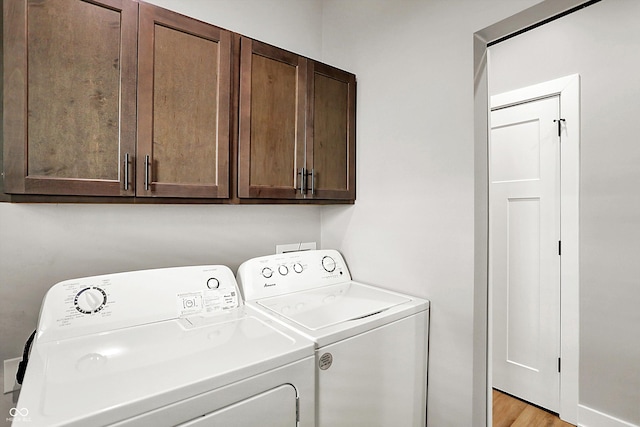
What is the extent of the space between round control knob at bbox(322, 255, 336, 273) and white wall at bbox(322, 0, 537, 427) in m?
0.13

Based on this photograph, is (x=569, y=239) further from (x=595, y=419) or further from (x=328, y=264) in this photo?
(x=328, y=264)

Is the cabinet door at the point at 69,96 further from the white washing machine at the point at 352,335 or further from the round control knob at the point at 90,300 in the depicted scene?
the white washing machine at the point at 352,335

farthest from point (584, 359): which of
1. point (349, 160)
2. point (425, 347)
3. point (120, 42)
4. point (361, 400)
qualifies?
point (120, 42)

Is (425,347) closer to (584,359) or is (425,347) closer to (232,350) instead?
(232,350)

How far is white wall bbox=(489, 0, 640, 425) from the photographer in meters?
1.87

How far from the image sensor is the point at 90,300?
118cm

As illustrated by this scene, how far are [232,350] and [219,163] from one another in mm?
745

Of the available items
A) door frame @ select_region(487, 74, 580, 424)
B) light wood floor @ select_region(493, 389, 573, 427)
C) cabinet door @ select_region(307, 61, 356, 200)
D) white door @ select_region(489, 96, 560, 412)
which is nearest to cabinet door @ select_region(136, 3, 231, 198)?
cabinet door @ select_region(307, 61, 356, 200)

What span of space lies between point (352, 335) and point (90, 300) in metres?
0.95

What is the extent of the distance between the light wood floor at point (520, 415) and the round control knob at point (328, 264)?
4.96 feet

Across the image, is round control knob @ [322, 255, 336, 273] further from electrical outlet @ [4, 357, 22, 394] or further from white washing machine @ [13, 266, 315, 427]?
electrical outlet @ [4, 357, 22, 394]

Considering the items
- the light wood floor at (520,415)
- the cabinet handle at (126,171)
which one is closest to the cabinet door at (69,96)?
the cabinet handle at (126,171)

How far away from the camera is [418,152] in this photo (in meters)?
1.61

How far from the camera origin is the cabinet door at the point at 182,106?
1.21 m
